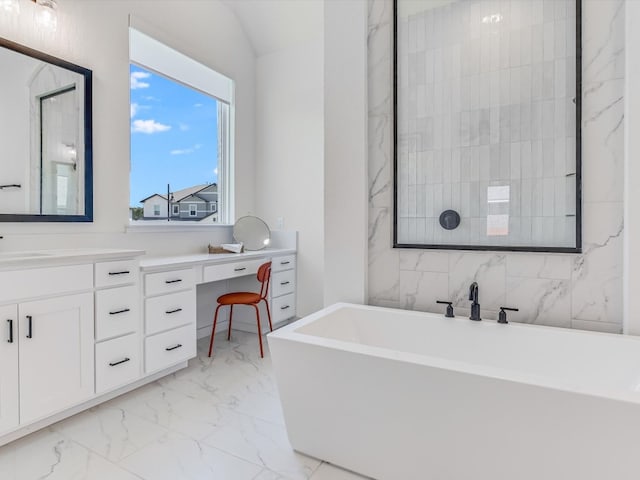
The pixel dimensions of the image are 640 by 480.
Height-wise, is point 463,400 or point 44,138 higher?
point 44,138

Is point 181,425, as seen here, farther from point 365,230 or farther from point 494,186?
point 494,186

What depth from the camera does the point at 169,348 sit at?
2.49 metres

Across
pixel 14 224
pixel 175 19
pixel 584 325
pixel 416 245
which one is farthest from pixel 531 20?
pixel 14 224

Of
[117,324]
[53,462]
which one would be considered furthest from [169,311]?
[53,462]

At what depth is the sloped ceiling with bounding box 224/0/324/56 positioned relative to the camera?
3.54 m

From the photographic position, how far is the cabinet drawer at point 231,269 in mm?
2874

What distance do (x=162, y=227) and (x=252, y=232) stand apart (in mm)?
986

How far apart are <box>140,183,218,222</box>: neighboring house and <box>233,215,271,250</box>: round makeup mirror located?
269mm

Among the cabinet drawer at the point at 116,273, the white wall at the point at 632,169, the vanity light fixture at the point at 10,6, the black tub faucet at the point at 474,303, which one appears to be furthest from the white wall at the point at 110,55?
the white wall at the point at 632,169

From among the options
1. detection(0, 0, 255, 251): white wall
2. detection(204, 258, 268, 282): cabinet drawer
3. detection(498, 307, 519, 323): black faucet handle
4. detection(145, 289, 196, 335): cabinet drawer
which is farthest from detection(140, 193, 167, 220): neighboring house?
detection(498, 307, 519, 323): black faucet handle

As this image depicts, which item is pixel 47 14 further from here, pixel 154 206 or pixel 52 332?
pixel 52 332

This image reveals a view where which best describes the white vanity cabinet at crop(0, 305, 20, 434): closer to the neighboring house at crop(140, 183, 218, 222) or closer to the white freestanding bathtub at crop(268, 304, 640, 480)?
the white freestanding bathtub at crop(268, 304, 640, 480)

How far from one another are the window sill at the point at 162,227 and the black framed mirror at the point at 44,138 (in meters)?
0.35

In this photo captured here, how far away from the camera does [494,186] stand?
1943 mm
